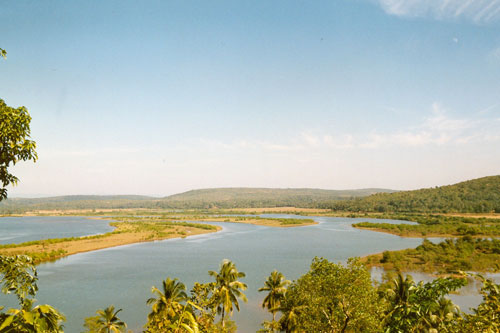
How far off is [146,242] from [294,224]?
9020 cm

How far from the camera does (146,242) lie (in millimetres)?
110312

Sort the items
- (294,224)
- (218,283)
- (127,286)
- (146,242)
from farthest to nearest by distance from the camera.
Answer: (294,224) < (146,242) < (127,286) < (218,283)

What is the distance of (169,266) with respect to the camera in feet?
239

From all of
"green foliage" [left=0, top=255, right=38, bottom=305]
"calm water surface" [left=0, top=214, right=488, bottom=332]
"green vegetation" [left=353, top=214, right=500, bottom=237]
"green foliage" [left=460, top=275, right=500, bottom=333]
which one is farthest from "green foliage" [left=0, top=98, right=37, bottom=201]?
"green vegetation" [left=353, top=214, right=500, bottom=237]

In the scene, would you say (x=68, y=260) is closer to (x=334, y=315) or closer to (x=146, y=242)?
(x=146, y=242)

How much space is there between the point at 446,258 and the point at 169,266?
66977mm

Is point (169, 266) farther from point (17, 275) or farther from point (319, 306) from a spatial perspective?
point (17, 275)

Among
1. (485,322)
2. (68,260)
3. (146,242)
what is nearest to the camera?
(485,322)

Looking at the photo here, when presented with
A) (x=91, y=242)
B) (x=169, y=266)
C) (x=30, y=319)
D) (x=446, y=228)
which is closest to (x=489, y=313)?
(x=30, y=319)

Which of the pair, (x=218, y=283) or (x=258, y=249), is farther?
(x=258, y=249)

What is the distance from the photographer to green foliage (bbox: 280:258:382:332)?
21.4 meters

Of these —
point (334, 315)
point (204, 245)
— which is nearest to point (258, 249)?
point (204, 245)

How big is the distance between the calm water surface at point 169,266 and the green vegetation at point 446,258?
1147 cm

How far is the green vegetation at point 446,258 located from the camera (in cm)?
7069
